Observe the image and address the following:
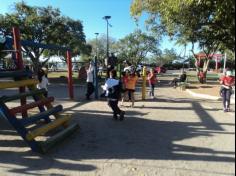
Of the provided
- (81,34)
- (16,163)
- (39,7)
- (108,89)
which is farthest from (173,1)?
(81,34)

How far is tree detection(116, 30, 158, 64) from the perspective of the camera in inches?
2154

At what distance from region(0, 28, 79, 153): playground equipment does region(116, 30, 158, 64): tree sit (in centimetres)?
4571

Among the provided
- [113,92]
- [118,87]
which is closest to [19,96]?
[113,92]

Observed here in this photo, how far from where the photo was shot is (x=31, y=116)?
7.33 metres

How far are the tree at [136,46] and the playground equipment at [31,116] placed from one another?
45707 mm

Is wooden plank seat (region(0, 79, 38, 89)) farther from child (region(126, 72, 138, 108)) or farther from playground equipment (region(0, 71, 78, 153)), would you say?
child (region(126, 72, 138, 108))

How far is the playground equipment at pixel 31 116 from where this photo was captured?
6727 mm

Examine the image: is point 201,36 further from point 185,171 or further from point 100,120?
point 185,171

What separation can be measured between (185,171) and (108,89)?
492cm

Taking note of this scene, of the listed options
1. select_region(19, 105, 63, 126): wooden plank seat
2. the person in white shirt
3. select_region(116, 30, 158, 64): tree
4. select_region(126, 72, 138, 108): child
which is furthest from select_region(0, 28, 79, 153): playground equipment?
select_region(116, 30, 158, 64): tree

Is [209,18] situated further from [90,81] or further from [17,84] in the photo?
[90,81]

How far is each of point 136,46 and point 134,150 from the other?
4927 centimetres

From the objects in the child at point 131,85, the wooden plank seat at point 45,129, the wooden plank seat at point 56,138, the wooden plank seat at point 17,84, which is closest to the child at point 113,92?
the wooden plank seat at point 56,138

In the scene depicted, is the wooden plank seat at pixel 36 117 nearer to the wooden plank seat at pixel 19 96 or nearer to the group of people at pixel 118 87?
the wooden plank seat at pixel 19 96
